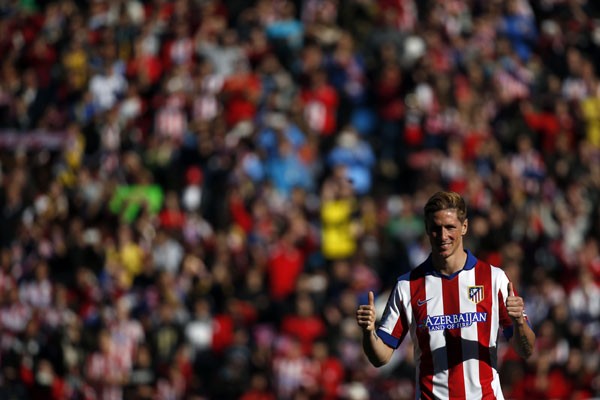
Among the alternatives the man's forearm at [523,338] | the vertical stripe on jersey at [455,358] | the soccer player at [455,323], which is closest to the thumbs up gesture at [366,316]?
→ the soccer player at [455,323]

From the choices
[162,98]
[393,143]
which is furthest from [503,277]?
[162,98]

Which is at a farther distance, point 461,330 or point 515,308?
point 461,330

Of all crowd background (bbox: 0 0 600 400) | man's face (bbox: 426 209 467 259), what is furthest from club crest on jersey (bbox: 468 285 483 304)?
crowd background (bbox: 0 0 600 400)

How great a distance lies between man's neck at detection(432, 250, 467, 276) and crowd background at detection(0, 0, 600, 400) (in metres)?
7.77

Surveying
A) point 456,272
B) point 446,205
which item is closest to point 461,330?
point 456,272

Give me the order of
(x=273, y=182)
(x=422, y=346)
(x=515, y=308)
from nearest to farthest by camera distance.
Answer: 1. (x=515, y=308)
2. (x=422, y=346)
3. (x=273, y=182)

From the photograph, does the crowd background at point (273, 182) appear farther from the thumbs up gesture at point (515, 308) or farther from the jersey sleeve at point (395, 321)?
the thumbs up gesture at point (515, 308)

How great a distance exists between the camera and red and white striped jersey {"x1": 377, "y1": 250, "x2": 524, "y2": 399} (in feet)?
21.2

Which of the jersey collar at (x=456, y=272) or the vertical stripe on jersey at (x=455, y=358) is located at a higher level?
the jersey collar at (x=456, y=272)

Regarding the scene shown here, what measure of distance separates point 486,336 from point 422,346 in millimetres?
359

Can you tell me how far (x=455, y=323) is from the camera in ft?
21.2

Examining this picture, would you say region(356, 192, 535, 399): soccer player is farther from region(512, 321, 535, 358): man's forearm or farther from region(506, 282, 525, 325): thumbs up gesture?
region(506, 282, 525, 325): thumbs up gesture

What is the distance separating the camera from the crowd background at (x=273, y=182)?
584 inches

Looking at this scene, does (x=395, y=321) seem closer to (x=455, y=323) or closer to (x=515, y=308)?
(x=455, y=323)
